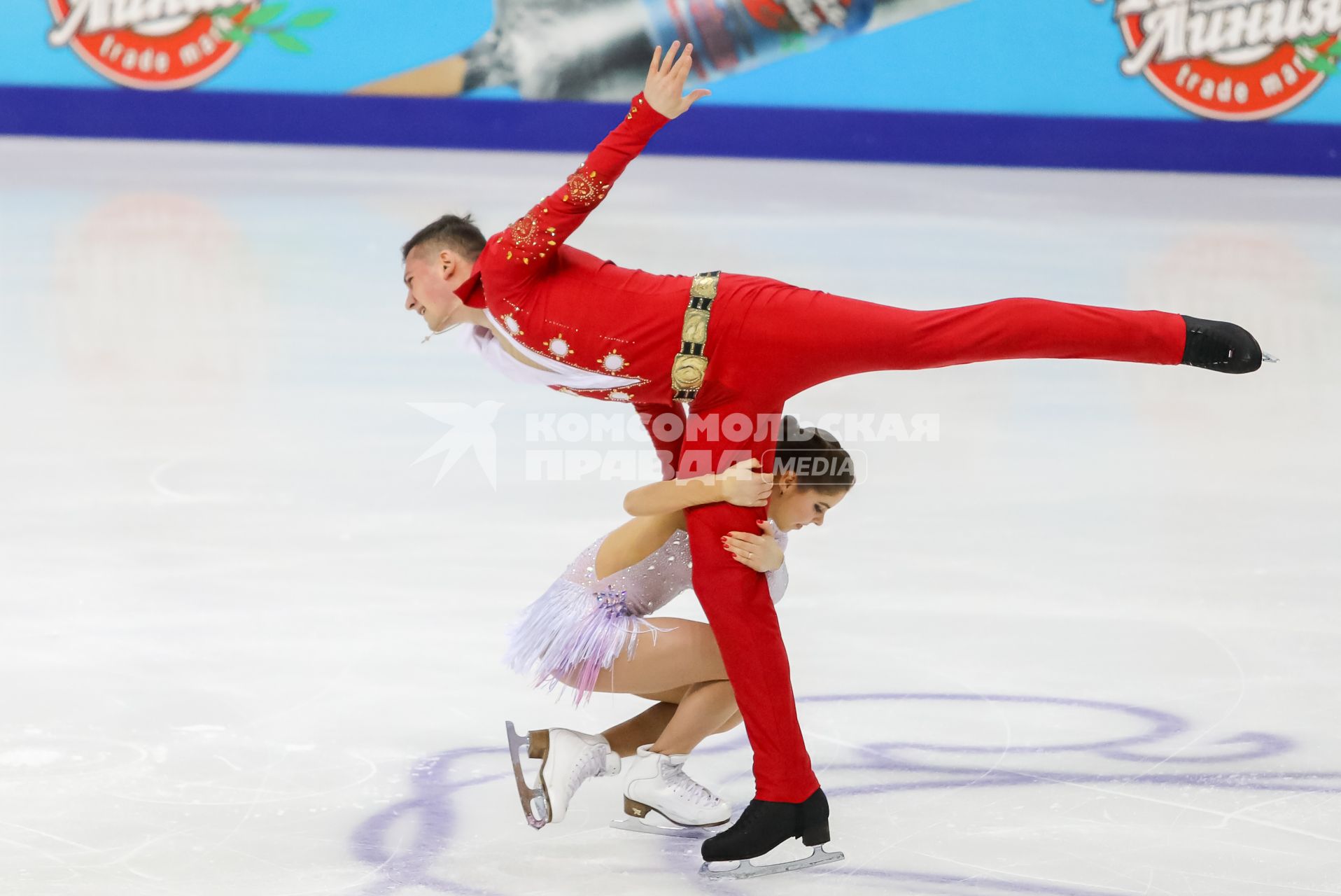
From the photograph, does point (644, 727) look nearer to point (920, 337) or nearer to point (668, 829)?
point (668, 829)

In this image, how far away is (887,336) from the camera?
2.30 meters

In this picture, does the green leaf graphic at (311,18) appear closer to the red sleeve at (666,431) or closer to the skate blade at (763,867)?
the red sleeve at (666,431)

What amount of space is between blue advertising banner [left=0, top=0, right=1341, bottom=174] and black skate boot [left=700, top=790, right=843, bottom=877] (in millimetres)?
8800

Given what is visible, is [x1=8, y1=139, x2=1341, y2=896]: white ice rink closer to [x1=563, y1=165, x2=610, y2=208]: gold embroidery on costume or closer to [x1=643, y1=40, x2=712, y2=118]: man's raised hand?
[x1=563, y1=165, x2=610, y2=208]: gold embroidery on costume

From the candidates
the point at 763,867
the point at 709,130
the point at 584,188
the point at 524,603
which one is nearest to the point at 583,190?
the point at 584,188

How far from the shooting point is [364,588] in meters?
3.31

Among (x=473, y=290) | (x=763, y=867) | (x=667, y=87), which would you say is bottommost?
(x=763, y=867)

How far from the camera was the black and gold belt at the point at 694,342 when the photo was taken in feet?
7.59

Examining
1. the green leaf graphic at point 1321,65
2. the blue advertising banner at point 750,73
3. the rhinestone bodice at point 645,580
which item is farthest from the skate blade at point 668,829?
the green leaf graphic at point 1321,65

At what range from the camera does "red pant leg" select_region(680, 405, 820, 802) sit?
2.26 meters

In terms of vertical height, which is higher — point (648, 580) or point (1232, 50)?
point (1232, 50)

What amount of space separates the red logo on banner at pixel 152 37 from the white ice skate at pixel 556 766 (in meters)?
9.21

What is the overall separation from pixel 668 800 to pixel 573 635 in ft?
0.91

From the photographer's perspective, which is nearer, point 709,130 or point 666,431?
→ point 666,431
